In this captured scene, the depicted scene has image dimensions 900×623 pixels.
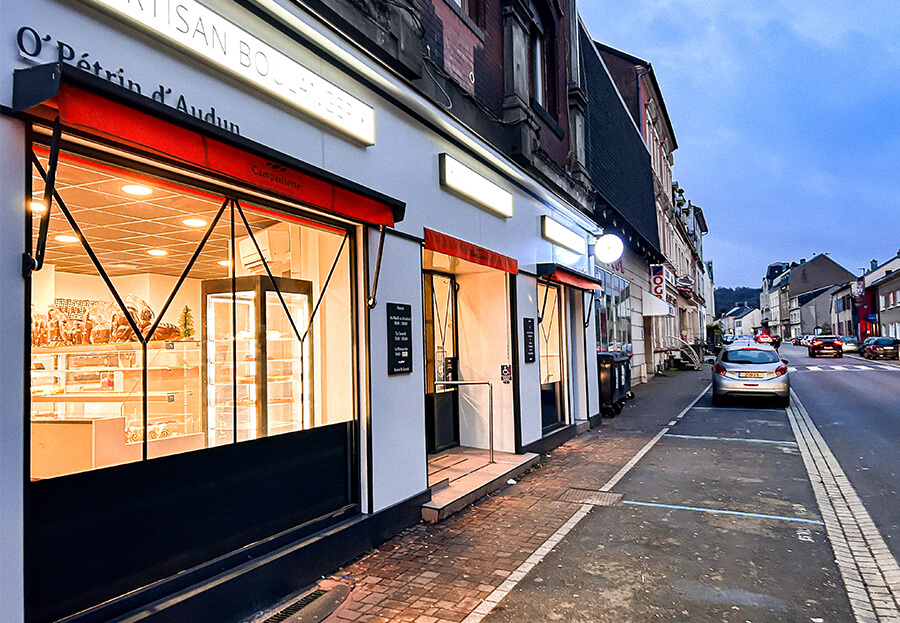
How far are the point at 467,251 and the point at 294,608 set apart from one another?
14.5 ft

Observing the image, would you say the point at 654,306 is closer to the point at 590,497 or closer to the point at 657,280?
the point at 657,280

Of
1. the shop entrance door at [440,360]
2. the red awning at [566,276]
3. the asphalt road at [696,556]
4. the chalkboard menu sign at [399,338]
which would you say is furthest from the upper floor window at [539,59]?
the asphalt road at [696,556]

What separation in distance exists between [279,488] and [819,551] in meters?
4.58

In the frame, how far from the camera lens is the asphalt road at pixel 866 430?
22.8 ft

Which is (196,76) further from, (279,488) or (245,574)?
(245,574)

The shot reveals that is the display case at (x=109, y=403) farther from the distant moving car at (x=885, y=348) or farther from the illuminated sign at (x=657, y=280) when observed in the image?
the distant moving car at (x=885, y=348)

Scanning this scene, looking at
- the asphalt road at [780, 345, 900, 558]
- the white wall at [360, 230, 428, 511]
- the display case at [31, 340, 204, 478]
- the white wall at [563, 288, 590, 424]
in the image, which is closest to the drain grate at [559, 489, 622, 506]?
the white wall at [360, 230, 428, 511]

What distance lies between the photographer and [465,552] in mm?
5559

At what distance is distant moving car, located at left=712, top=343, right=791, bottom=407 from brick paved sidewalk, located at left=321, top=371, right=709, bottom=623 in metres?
7.20

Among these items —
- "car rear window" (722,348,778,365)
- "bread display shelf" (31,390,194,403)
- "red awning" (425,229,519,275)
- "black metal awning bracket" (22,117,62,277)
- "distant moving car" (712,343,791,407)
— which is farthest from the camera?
"car rear window" (722,348,778,365)

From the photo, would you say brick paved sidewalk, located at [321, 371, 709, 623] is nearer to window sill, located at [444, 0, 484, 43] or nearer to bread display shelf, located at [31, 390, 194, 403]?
bread display shelf, located at [31, 390, 194, 403]

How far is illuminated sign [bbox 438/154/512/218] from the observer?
24.0 feet

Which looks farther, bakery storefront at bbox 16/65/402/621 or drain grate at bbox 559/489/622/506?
drain grate at bbox 559/489/622/506

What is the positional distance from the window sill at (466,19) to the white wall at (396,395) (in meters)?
3.96
